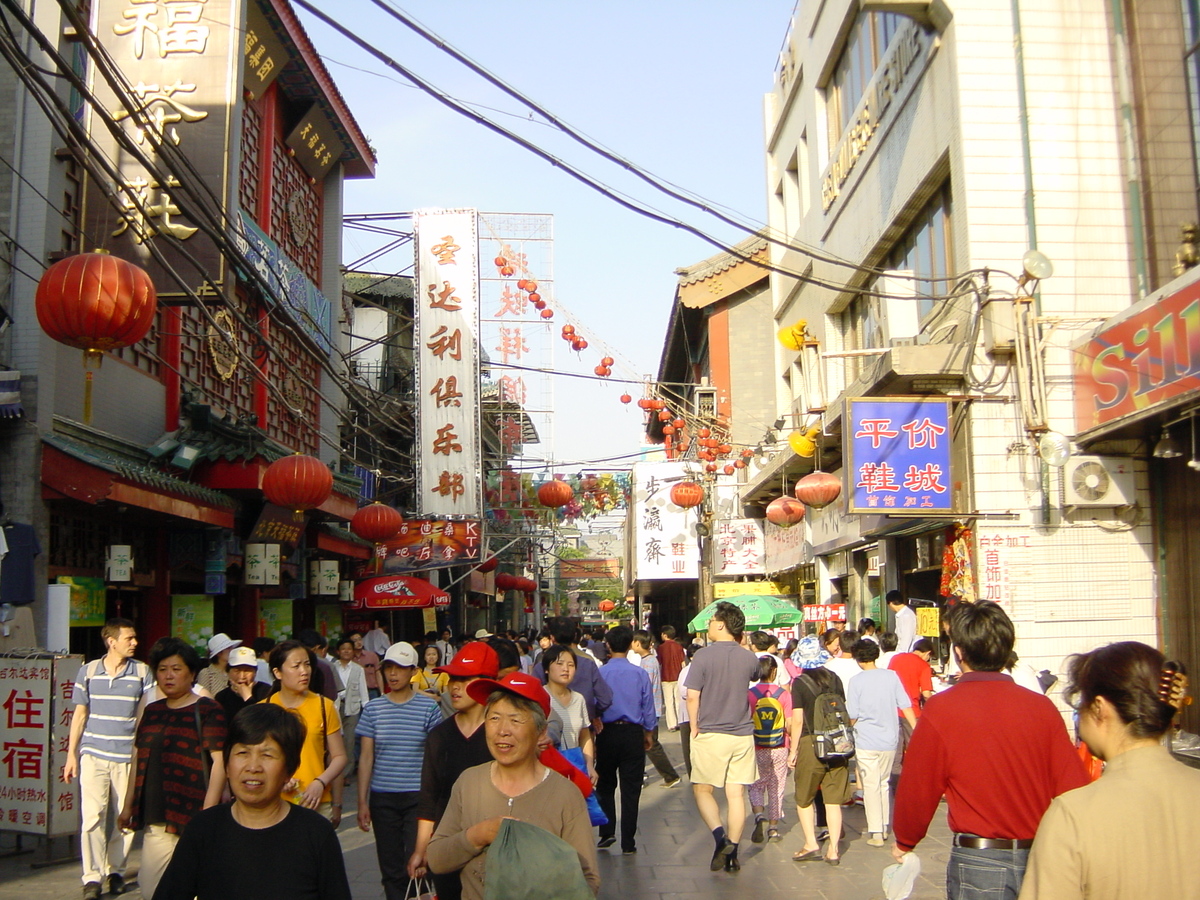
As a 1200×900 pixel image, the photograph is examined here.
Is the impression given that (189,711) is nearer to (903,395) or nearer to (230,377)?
(903,395)

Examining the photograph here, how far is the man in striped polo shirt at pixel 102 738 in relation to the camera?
7566 mm

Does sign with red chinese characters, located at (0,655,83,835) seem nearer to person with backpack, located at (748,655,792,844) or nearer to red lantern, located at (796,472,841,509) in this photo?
person with backpack, located at (748,655,792,844)

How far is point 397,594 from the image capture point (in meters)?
A: 20.1

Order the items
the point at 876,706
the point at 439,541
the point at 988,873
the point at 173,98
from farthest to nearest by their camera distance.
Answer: the point at 439,541, the point at 173,98, the point at 876,706, the point at 988,873

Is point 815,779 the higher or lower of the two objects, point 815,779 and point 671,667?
the lower

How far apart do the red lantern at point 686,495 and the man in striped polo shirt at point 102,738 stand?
16360mm

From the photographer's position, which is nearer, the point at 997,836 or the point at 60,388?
the point at 997,836

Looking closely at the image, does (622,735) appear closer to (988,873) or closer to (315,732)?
(315,732)

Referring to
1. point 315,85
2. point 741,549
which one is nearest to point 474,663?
point 315,85

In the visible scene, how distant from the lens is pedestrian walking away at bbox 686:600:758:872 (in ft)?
27.5

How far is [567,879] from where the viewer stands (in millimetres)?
3465

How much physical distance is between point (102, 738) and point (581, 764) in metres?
3.40

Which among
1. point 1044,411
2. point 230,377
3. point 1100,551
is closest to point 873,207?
point 1044,411

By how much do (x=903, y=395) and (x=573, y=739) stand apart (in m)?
6.83
